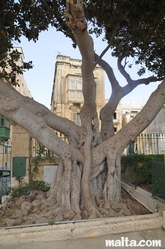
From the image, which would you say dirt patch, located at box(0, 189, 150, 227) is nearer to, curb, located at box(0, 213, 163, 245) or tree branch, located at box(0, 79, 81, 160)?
curb, located at box(0, 213, 163, 245)

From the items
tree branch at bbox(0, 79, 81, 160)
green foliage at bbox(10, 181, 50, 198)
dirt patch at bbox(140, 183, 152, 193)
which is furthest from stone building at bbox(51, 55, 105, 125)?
tree branch at bbox(0, 79, 81, 160)

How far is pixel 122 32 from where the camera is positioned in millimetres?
7836

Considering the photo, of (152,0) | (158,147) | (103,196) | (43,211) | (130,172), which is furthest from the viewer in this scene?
(158,147)

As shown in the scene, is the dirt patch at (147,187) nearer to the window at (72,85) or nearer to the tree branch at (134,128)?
the tree branch at (134,128)

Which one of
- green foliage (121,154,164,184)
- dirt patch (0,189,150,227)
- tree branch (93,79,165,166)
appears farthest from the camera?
green foliage (121,154,164,184)

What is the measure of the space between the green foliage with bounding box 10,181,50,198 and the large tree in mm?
1040

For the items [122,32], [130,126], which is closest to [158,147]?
[130,126]

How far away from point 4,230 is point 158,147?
732 cm

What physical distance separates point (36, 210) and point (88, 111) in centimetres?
291

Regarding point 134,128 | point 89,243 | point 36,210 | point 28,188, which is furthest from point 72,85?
point 89,243

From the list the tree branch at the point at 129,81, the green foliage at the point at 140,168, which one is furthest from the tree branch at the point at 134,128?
the green foliage at the point at 140,168

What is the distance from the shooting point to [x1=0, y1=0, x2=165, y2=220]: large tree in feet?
14.5

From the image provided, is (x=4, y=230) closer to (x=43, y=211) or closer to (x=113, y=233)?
(x=43, y=211)

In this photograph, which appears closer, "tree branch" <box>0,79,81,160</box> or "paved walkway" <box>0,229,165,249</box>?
"paved walkway" <box>0,229,165,249</box>
